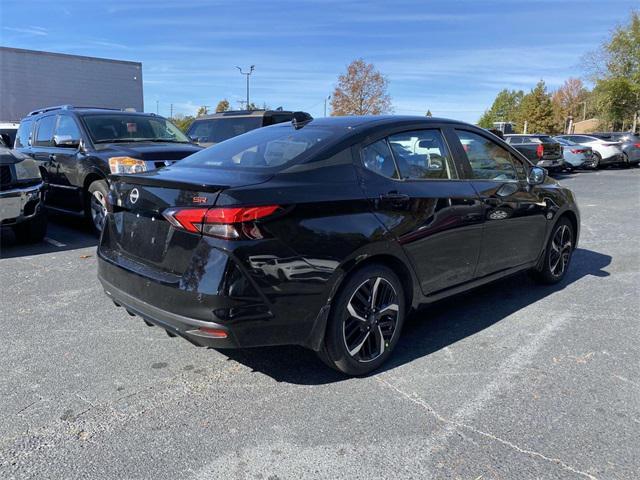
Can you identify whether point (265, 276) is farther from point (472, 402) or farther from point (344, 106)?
point (344, 106)

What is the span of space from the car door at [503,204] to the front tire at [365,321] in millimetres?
1081

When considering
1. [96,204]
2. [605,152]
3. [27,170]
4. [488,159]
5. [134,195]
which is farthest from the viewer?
[605,152]

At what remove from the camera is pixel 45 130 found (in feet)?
28.6

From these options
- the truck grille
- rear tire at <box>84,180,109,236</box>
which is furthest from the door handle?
the truck grille

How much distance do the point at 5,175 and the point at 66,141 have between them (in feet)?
4.56

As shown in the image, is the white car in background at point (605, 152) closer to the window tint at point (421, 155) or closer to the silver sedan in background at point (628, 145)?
the silver sedan in background at point (628, 145)

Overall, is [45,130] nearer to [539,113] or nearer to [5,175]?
[5,175]

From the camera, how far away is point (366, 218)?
10.8 ft

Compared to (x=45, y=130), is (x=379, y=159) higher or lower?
lower

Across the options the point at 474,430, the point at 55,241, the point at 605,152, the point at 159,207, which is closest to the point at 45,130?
the point at 55,241

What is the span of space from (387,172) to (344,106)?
43836mm

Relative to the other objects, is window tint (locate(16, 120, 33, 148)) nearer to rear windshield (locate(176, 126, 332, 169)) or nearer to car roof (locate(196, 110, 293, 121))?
car roof (locate(196, 110, 293, 121))

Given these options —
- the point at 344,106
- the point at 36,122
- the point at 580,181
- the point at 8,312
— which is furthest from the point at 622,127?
the point at 8,312

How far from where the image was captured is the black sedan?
9.42 ft
